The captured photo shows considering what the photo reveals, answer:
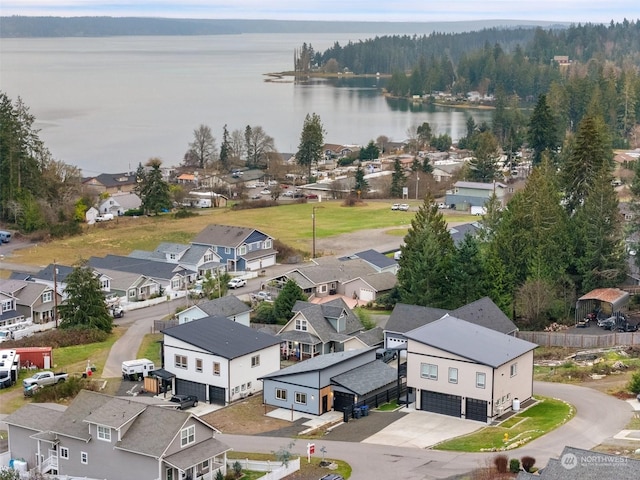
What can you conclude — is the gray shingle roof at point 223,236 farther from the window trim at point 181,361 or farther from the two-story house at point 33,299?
the window trim at point 181,361

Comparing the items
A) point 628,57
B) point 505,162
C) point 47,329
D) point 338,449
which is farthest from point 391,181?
point 628,57

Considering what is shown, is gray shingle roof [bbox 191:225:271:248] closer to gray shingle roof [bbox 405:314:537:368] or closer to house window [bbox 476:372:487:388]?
gray shingle roof [bbox 405:314:537:368]

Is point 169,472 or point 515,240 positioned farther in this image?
point 515,240

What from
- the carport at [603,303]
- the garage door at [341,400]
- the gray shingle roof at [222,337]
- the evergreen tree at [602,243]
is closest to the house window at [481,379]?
the garage door at [341,400]

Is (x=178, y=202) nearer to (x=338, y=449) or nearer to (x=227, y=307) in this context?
(x=227, y=307)

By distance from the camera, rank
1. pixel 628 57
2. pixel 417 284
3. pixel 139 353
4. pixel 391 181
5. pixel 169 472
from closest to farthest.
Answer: pixel 169 472 < pixel 139 353 < pixel 417 284 < pixel 391 181 < pixel 628 57

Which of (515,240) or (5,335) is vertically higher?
(515,240)

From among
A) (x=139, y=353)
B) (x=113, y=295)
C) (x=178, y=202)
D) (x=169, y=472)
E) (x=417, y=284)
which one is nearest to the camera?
(x=169, y=472)
